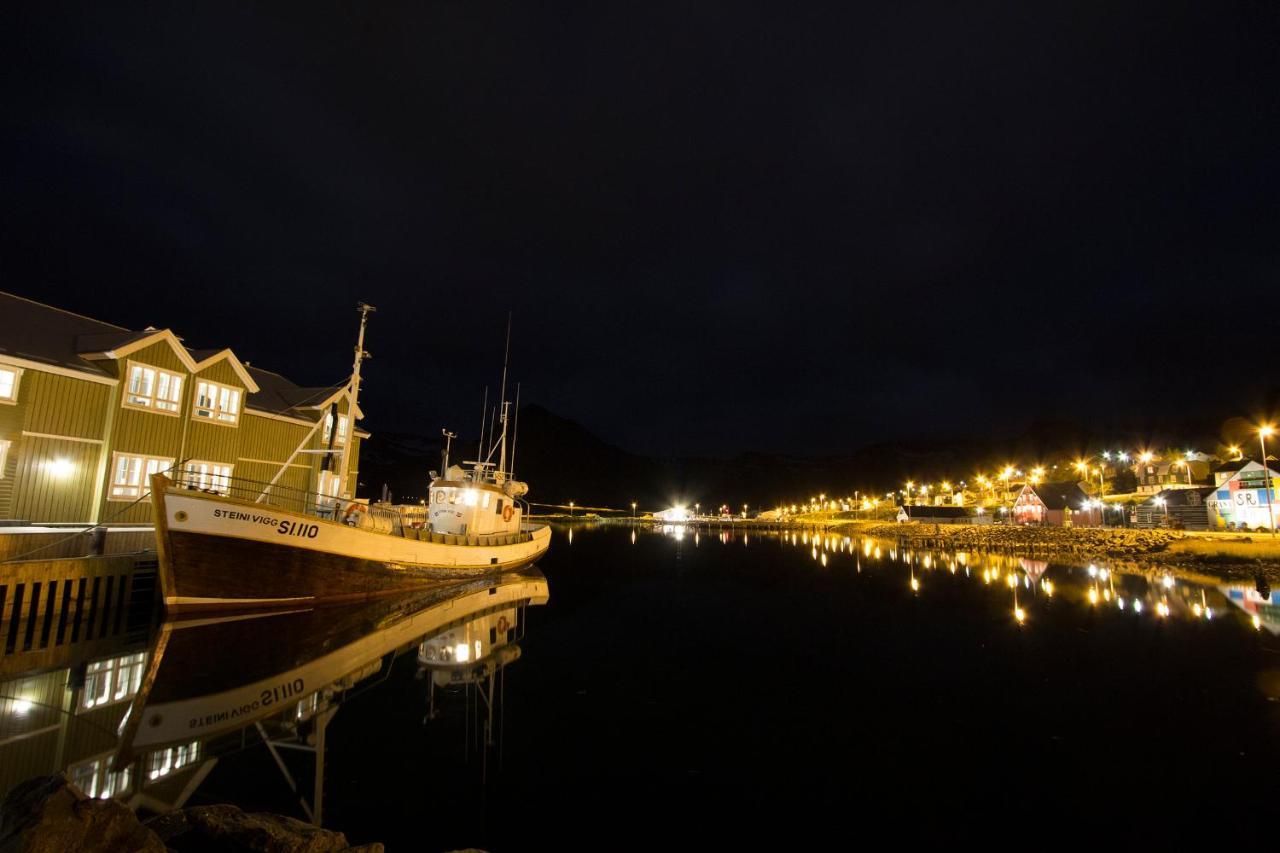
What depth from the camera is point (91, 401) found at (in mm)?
19703

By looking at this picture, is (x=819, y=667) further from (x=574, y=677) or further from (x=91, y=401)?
(x=91, y=401)

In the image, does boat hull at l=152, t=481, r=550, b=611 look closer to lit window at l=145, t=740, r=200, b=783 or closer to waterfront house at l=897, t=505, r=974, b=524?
lit window at l=145, t=740, r=200, b=783

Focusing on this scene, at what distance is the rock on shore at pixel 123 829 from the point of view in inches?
155

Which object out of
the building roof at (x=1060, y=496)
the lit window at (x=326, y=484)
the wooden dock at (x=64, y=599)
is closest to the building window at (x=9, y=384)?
the wooden dock at (x=64, y=599)

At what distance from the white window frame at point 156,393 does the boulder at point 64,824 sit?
2137 cm

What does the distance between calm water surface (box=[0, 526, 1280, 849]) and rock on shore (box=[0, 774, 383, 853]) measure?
147 centimetres

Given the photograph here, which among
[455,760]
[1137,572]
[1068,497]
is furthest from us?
[1068,497]

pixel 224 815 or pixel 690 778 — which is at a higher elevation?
pixel 224 815

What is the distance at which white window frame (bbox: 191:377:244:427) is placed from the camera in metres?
22.7

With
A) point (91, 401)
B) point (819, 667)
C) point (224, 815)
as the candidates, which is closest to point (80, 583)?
point (91, 401)

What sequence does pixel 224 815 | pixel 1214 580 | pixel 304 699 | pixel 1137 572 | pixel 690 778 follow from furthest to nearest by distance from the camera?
pixel 1137 572
pixel 1214 580
pixel 304 699
pixel 690 778
pixel 224 815

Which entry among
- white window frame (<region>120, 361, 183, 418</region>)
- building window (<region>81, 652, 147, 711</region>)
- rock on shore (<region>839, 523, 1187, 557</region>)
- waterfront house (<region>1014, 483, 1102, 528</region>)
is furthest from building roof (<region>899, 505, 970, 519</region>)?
building window (<region>81, 652, 147, 711</region>)

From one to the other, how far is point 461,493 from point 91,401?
13669mm

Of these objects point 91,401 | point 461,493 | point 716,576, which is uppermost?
point 91,401
